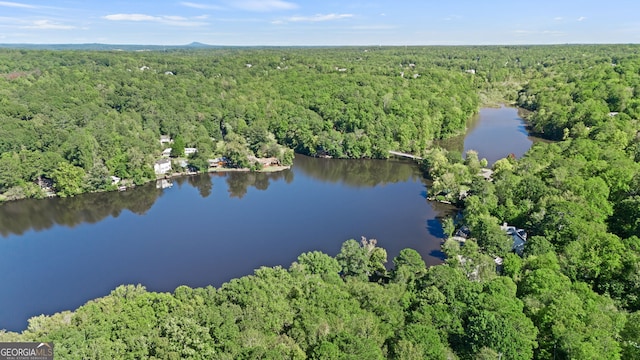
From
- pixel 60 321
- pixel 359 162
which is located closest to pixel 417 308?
pixel 60 321

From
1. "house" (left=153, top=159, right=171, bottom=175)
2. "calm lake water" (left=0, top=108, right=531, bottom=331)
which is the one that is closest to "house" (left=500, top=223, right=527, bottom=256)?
"calm lake water" (left=0, top=108, right=531, bottom=331)

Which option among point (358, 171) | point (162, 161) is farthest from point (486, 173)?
point (162, 161)

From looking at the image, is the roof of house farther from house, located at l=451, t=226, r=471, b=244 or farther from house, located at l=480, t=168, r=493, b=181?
house, located at l=480, t=168, r=493, b=181

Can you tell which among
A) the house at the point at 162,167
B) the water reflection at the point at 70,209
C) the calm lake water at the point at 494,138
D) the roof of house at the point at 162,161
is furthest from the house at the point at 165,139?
the calm lake water at the point at 494,138

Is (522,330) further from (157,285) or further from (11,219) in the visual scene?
(11,219)

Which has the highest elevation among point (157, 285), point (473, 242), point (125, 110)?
point (125, 110)
